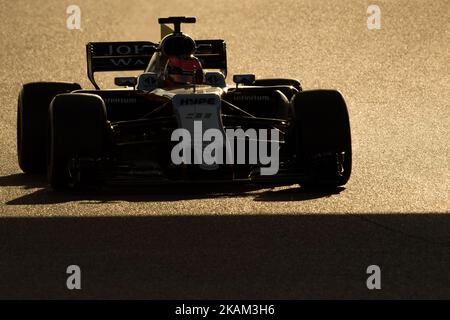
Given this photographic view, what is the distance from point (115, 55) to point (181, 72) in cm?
161

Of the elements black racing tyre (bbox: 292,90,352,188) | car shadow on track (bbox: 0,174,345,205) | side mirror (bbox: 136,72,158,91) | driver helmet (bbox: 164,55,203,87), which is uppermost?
driver helmet (bbox: 164,55,203,87)

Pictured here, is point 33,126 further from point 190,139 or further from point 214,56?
point 190,139

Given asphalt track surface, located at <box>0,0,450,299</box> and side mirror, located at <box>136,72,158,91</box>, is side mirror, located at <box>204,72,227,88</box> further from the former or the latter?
asphalt track surface, located at <box>0,0,450,299</box>

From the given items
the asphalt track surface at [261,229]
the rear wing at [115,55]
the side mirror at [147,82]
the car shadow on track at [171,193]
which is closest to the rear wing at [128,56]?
the rear wing at [115,55]

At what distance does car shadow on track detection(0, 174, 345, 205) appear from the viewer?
13.4 metres

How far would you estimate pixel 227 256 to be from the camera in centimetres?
1043

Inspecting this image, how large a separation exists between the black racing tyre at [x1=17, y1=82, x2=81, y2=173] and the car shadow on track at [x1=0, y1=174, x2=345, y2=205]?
1.05 metres

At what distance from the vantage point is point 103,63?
55.1 feet

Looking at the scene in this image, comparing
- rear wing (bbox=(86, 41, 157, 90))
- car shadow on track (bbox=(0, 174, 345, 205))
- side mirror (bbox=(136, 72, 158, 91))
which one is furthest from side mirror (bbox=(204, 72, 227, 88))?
car shadow on track (bbox=(0, 174, 345, 205))

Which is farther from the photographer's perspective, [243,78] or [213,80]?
[213,80]

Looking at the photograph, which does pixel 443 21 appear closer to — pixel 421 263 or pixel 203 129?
pixel 203 129

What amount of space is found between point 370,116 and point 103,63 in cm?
600

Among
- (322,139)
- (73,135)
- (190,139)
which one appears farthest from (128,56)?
(322,139)
